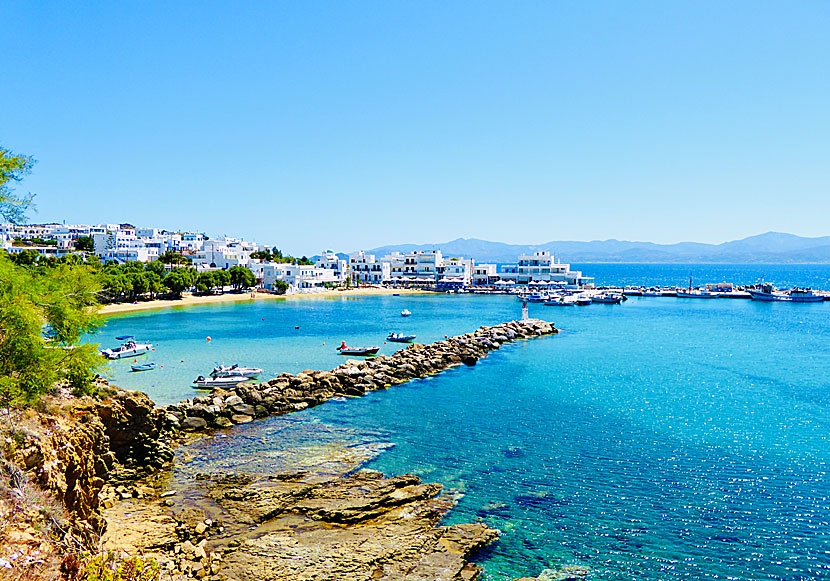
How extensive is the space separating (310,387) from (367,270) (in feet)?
357

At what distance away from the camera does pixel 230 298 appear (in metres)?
95.6

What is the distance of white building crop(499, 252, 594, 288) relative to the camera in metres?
124

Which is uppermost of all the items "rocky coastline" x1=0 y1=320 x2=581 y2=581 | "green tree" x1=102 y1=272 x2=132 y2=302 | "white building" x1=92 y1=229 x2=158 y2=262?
"white building" x1=92 y1=229 x2=158 y2=262

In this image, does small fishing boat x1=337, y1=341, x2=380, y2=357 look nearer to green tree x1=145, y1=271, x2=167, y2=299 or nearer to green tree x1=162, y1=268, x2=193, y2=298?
green tree x1=145, y1=271, x2=167, y2=299

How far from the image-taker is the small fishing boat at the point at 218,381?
31812 millimetres

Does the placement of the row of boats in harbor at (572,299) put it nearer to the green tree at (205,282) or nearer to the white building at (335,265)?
the white building at (335,265)

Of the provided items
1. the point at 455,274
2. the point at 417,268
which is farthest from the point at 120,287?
the point at 455,274

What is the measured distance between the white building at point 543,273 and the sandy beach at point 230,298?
22872 millimetres

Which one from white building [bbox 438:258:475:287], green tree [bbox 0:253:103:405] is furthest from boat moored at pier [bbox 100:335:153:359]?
white building [bbox 438:258:475:287]

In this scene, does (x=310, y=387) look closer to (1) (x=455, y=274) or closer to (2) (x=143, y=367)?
(2) (x=143, y=367)

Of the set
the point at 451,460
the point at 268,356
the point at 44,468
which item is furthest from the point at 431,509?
the point at 268,356

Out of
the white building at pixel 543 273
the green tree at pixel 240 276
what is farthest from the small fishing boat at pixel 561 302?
the green tree at pixel 240 276

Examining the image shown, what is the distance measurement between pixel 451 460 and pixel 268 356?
26262 mm

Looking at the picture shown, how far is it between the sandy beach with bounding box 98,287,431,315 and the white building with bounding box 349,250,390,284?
766 cm
